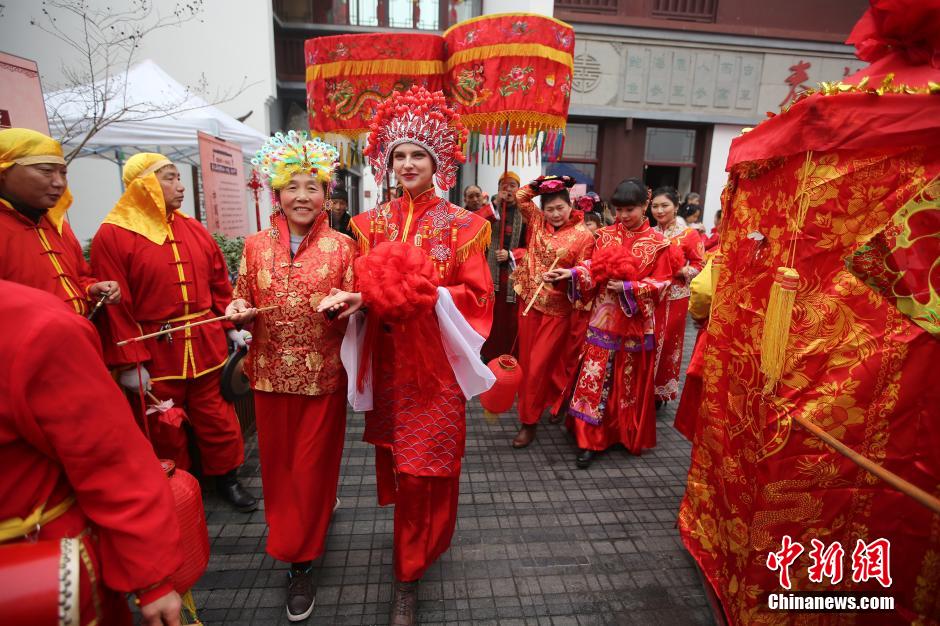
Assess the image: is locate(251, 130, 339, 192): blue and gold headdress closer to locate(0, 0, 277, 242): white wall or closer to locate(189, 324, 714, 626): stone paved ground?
locate(189, 324, 714, 626): stone paved ground

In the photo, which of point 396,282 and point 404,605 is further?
point 404,605

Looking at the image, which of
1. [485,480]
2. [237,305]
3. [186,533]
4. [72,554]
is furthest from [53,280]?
[485,480]

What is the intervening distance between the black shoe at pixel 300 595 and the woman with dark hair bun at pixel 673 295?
2927 millimetres

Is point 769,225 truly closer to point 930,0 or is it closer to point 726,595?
point 930,0

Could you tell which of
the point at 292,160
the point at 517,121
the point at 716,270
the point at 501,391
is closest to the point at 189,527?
the point at 501,391

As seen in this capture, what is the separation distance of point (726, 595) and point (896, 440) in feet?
3.11

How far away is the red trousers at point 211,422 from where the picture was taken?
2.73 meters

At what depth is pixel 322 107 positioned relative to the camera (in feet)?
15.0

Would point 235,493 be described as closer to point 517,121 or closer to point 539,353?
point 539,353

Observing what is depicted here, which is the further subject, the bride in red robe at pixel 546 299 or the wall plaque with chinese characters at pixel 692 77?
the wall plaque with chinese characters at pixel 692 77

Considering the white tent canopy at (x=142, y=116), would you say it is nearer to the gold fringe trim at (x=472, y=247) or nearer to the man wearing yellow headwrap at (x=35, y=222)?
the man wearing yellow headwrap at (x=35, y=222)

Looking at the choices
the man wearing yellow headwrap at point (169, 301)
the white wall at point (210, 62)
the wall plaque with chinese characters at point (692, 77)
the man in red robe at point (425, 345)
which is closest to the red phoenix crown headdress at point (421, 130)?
the man in red robe at point (425, 345)

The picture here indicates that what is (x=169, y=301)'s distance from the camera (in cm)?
259

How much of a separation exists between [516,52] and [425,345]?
3.04 meters
